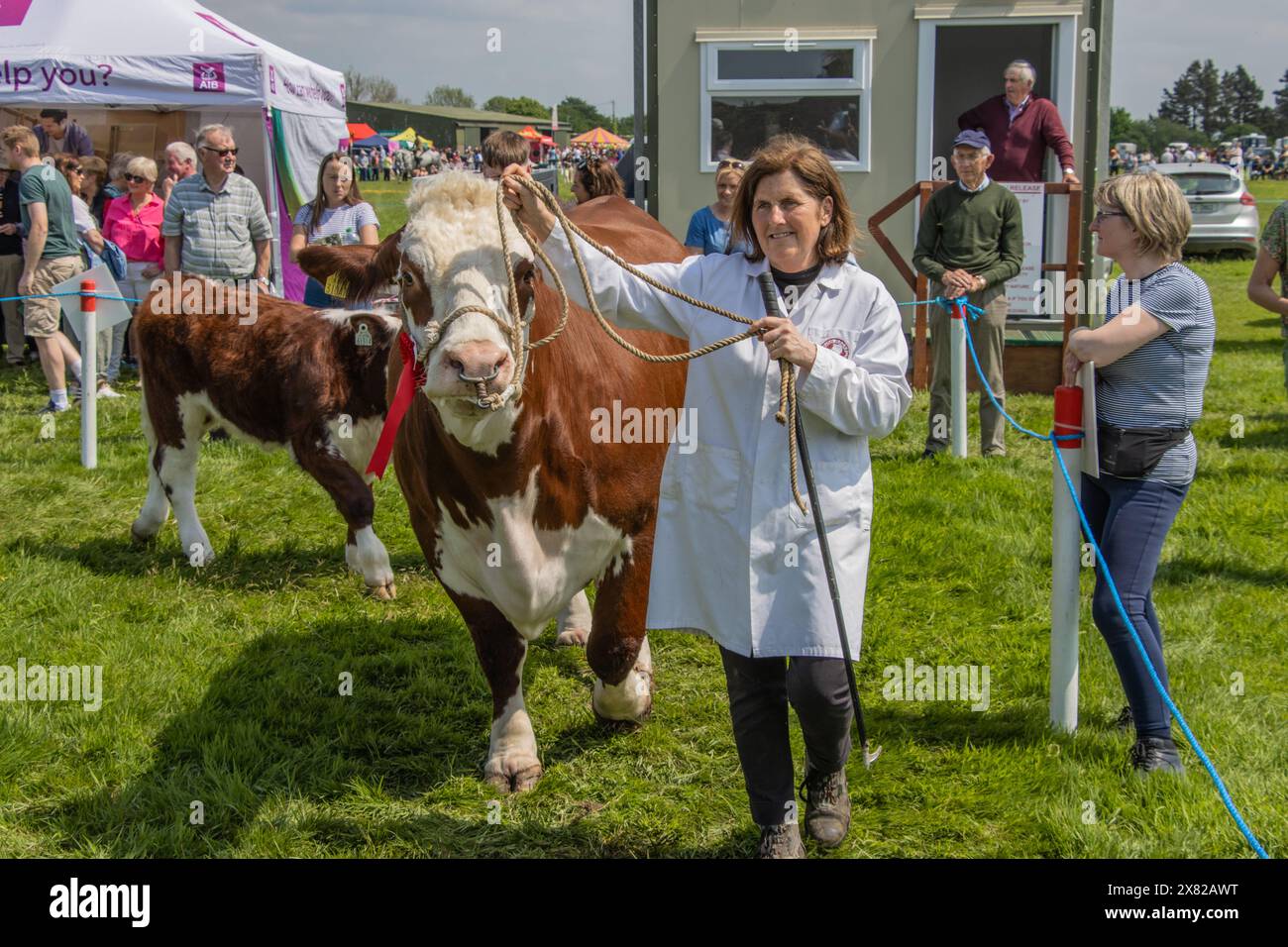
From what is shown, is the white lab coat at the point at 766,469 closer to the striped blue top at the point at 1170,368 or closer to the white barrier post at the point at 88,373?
the striped blue top at the point at 1170,368

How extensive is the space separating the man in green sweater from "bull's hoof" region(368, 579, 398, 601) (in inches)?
158

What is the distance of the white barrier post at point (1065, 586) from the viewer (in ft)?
13.4

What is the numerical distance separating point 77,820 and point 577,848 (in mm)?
1636

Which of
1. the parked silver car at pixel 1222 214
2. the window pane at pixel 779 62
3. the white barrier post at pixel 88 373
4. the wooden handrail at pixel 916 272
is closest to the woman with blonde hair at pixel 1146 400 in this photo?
the wooden handrail at pixel 916 272

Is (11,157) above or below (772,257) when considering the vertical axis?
above

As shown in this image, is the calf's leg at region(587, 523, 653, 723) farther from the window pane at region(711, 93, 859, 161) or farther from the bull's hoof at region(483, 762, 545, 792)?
the window pane at region(711, 93, 859, 161)

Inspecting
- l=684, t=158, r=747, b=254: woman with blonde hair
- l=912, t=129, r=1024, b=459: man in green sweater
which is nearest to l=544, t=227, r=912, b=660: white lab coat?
l=912, t=129, r=1024, b=459: man in green sweater

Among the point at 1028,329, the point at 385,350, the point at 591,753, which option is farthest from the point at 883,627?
the point at 1028,329

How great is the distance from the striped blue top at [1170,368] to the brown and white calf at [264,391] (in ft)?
12.2

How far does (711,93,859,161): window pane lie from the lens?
11469 millimetres

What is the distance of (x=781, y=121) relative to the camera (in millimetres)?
11602

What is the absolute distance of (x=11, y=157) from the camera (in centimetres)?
1034
